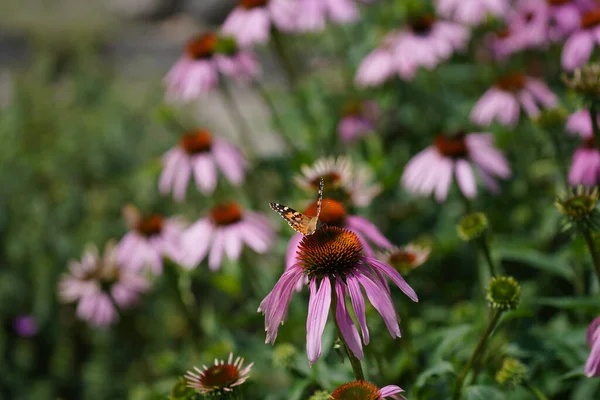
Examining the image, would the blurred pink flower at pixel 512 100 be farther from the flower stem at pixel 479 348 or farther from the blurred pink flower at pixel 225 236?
the flower stem at pixel 479 348

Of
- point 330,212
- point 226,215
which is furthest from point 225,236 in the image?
point 330,212

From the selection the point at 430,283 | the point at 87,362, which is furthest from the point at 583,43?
the point at 87,362

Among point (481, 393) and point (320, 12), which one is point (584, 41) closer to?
point (320, 12)

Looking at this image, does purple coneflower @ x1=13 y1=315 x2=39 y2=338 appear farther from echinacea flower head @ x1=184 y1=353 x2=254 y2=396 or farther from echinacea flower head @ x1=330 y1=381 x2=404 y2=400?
echinacea flower head @ x1=330 y1=381 x2=404 y2=400

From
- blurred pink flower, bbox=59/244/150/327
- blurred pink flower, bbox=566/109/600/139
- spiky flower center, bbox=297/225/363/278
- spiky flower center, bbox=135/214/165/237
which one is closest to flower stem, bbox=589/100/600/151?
blurred pink flower, bbox=566/109/600/139

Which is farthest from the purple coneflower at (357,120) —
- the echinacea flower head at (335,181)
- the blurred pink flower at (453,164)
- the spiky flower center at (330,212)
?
the spiky flower center at (330,212)

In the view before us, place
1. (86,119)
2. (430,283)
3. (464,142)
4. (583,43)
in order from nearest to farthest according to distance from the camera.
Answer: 1. (464,142)
2. (583,43)
3. (430,283)
4. (86,119)

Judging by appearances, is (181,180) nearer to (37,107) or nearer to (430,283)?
(430,283)
